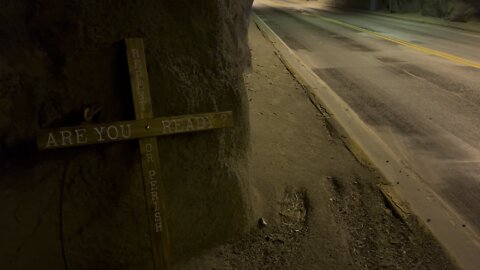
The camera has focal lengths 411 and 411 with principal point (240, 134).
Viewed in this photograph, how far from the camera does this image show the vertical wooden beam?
239 cm

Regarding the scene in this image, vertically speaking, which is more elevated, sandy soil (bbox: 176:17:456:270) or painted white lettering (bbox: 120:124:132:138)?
painted white lettering (bbox: 120:124:132:138)

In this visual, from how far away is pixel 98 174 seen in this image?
2604 mm

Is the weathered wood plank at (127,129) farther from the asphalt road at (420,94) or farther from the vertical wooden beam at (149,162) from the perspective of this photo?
the asphalt road at (420,94)

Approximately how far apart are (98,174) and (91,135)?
0.41 meters

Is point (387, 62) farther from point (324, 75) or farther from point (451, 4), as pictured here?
point (451, 4)

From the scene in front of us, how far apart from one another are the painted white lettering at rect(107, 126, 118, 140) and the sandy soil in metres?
1.15

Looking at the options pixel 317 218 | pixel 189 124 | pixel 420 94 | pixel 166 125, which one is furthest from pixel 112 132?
pixel 420 94

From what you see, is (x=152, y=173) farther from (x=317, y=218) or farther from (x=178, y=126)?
(x=317, y=218)

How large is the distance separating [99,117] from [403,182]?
3.19 metres

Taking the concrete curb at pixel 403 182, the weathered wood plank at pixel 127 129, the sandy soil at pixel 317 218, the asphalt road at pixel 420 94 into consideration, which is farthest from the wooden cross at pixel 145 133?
the asphalt road at pixel 420 94

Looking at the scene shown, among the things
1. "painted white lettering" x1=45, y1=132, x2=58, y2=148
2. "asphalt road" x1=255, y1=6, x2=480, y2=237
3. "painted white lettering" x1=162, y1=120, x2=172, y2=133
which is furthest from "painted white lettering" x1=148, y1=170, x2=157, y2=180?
"asphalt road" x1=255, y1=6, x2=480, y2=237

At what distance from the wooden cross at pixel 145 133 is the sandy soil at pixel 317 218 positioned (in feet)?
1.90

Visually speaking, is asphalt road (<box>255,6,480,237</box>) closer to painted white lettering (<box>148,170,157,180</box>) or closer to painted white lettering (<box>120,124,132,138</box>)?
painted white lettering (<box>148,170,157,180</box>)

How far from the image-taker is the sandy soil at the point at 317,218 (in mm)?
3062
